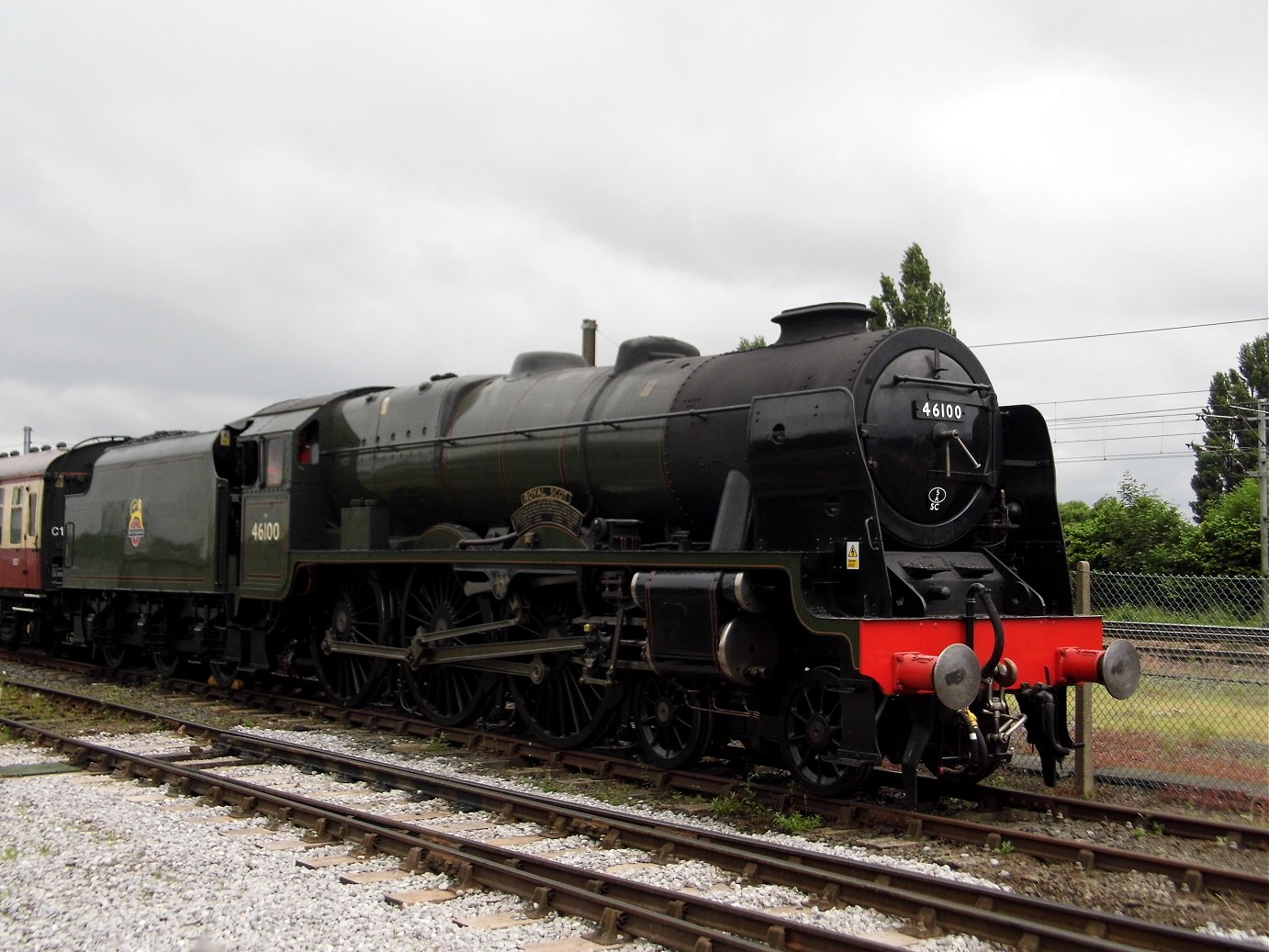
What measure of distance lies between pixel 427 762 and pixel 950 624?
4.57m

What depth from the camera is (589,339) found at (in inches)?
574

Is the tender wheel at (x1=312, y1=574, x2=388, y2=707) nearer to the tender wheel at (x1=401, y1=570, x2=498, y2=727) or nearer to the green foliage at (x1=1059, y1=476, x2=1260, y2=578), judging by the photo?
the tender wheel at (x1=401, y1=570, x2=498, y2=727)

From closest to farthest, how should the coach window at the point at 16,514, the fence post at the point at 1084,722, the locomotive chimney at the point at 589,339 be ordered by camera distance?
the fence post at the point at 1084,722 < the locomotive chimney at the point at 589,339 < the coach window at the point at 16,514

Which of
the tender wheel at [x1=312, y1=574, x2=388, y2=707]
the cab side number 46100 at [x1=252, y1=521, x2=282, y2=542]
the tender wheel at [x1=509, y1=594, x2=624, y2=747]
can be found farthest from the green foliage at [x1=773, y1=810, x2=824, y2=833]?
the cab side number 46100 at [x1=252, y1=521, x2=282, y2=542]

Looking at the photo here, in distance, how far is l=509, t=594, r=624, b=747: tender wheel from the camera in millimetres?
9500

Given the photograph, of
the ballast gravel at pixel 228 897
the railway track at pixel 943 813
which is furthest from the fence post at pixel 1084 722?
the ballast gravel at pixel 228 897

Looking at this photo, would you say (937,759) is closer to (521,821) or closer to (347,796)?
(521,821)

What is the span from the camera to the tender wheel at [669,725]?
8.48m

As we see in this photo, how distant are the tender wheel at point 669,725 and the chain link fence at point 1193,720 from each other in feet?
9.35

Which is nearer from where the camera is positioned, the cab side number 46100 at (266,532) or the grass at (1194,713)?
the grass at (1194,713)

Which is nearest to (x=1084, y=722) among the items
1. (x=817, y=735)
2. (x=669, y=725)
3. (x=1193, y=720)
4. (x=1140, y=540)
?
(x=817, y=735)

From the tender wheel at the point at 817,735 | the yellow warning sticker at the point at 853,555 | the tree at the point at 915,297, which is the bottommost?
the tender wheel at the point at 817,735

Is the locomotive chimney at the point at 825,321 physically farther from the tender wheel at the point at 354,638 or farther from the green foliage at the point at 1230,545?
the green foliage at the point at 1230,545

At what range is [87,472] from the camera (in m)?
19.1
